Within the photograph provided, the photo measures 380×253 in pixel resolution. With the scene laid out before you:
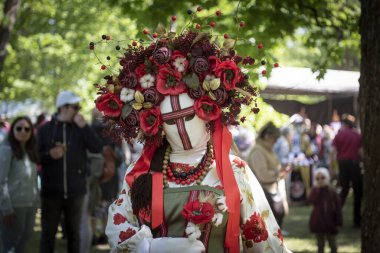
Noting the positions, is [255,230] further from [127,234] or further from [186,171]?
[127,234]

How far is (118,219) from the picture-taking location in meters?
4.30

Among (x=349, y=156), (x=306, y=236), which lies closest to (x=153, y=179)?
(x=306, y=236)

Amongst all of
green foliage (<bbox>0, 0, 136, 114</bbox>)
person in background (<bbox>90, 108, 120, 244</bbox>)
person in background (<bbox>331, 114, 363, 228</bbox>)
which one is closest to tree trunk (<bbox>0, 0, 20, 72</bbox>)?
person in background (<bbox>90, 108, 120, 244</bbox>)

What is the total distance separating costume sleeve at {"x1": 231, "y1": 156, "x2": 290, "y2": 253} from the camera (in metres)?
4.24

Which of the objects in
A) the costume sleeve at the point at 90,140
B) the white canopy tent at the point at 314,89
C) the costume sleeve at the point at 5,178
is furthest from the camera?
the white canopy tent at the point at 314,89

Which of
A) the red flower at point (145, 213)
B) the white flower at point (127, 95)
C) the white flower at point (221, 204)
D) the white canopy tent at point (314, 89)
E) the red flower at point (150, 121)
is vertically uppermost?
the white canopy tent at point (314, 89)

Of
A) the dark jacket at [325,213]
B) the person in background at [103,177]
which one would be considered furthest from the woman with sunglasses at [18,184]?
the dark jacket at [325,213]

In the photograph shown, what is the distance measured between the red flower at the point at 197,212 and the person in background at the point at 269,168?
208 inches

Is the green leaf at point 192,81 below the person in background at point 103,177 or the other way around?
the other way around

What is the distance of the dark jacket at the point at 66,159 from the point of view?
313 inches

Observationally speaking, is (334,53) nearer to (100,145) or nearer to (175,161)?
(100,145)

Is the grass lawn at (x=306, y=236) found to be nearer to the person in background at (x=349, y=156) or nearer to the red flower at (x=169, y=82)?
the person in background at (x=349, y=156)

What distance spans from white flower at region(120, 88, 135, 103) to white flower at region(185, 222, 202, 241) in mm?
768

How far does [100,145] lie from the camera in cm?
816
